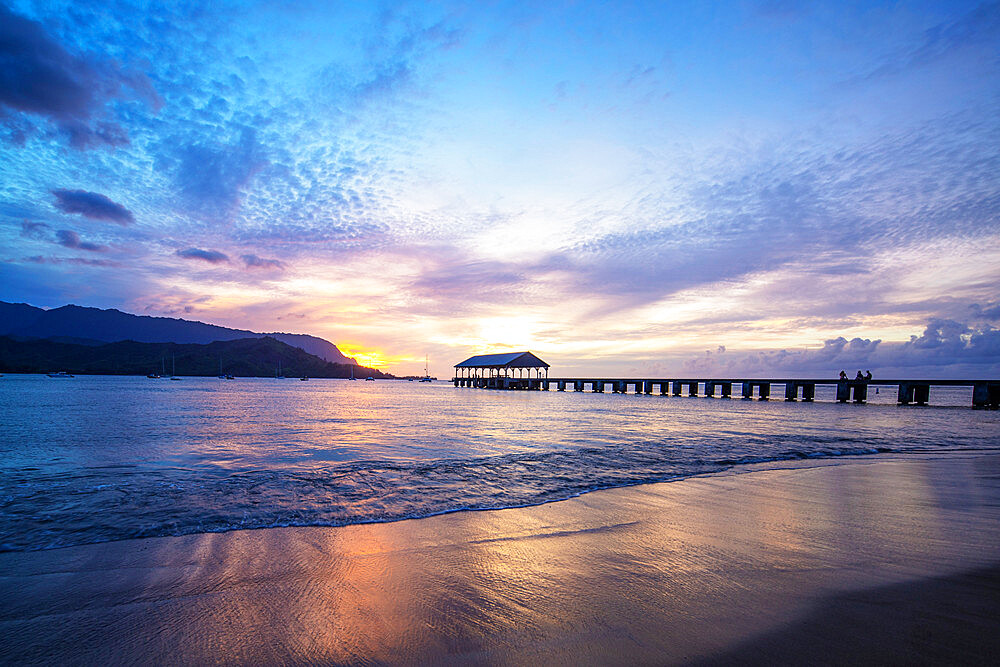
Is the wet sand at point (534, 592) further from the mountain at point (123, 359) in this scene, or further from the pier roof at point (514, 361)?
the mountain at point (123, 359)

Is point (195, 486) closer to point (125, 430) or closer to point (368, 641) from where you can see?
point (368, 641)

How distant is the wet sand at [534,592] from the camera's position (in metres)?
2.69

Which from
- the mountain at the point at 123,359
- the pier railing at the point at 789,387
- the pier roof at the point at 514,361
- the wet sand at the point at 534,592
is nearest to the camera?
the wet sand at the point at 534,592

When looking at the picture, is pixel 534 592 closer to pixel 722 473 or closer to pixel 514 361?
pixel 722 473

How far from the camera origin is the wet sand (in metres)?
2.69

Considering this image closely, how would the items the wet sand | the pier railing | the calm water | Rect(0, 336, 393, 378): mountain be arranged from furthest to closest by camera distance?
Rect(0, 336, 393, 378): mountain, the pier railing, the calm water, the wet sand

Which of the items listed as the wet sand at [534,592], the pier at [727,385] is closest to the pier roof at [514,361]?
the pier at [727,385]

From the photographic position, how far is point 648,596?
3.44 metres

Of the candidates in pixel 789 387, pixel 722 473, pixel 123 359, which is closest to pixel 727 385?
pixel 789 387

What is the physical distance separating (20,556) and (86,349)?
215256 millimetres

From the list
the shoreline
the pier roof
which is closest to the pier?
the pier roof

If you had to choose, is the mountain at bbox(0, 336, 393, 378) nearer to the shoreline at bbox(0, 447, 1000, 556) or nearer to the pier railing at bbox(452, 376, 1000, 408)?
the pier railing at bbox(452, 376, 1000, 408)

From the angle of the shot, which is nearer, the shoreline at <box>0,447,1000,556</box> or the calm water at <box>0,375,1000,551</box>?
the shoreline at <box>0,447,1000,556</box>

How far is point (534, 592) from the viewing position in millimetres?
3510
